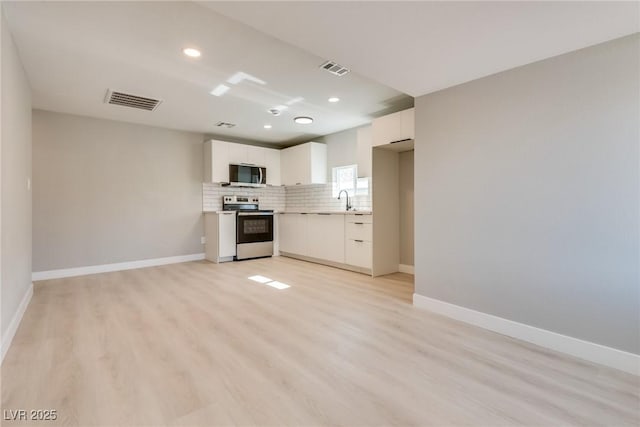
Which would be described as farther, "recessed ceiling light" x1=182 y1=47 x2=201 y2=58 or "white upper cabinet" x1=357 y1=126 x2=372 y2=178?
"white upper cabinet" x1=357 y1=126 x2=372 y2=178

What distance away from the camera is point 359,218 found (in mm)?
4246

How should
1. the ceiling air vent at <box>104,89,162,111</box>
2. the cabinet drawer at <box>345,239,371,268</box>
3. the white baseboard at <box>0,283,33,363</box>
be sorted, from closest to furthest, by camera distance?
1. the white baseboard at <box>0,283,33,363</box>
2. the ceiling air vent at <box>104,89,162,111</box>
3. the cabinet drawer at <box>345,239,371,268</box>

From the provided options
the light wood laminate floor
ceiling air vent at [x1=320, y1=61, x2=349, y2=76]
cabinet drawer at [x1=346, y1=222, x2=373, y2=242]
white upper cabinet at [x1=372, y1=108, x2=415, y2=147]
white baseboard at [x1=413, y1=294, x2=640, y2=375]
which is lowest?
the light wood laminate floor

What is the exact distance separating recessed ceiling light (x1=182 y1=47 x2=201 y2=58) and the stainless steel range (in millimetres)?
3014

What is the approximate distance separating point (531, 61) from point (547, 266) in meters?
1.48

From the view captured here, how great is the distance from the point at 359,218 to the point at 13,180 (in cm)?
358

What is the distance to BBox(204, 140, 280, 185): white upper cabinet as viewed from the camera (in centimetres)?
528

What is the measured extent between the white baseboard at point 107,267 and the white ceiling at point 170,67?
7.46 feet

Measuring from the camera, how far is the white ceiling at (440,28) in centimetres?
158

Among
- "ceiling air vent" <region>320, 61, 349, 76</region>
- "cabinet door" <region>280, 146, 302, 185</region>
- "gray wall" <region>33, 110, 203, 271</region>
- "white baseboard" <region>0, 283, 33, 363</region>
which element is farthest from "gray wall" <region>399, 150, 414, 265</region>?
"white baseboard" <region>0, 283, 33, 363</region>

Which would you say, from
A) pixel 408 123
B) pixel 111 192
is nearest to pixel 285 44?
pixel 408 123

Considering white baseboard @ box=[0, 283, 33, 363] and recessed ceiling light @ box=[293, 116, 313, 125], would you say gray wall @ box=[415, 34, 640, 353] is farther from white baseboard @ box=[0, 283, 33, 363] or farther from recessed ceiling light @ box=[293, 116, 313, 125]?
white baseboard @ box=[0, 283, 33, 363]

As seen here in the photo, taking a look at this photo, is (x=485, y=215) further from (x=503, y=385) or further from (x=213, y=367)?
(x=213, y=367)

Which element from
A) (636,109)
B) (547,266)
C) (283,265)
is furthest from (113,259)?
(636,109)
